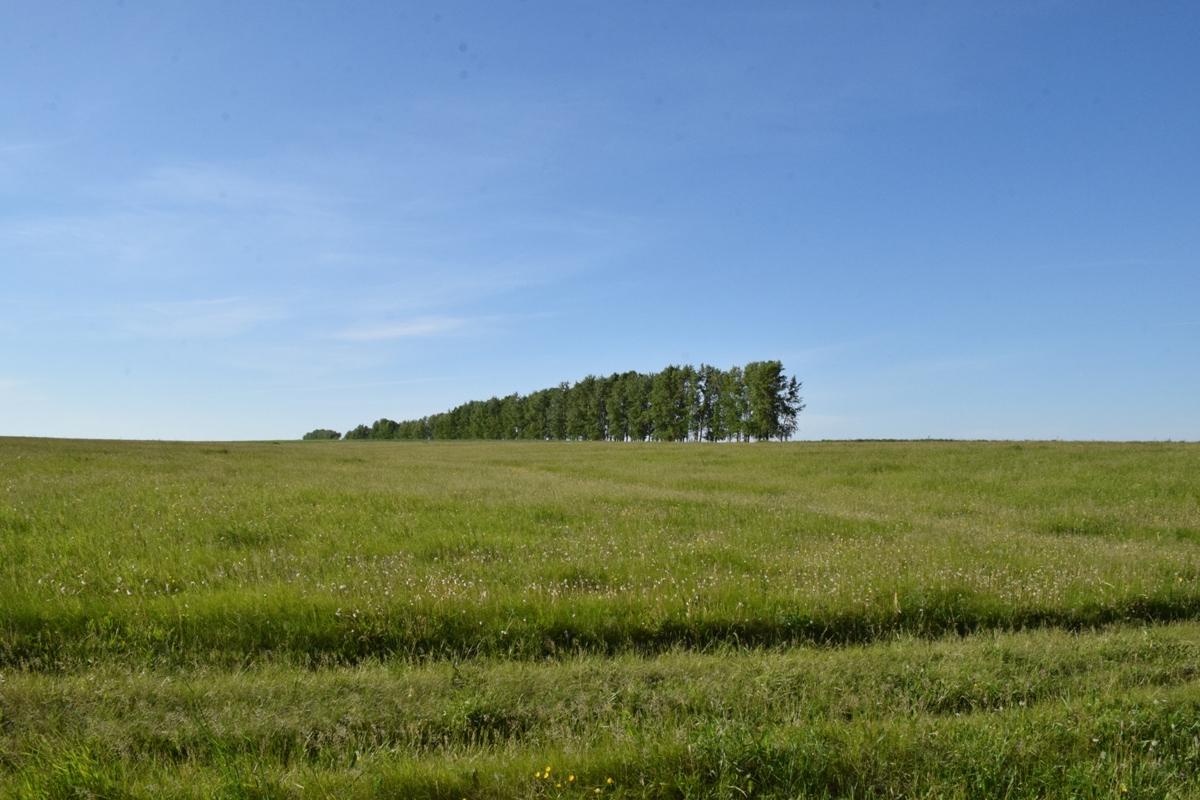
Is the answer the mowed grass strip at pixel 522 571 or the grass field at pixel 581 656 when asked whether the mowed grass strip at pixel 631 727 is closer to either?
the grass field at pixel 581 656

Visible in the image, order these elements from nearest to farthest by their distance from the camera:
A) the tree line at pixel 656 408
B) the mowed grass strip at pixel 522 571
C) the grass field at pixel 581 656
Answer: the grass field at pixel 581 656
the mowed grass strip at pixel 522 571
the tree line at pixel 656 408

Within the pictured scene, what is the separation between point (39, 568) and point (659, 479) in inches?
956

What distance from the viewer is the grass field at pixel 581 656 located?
4801 millimetres

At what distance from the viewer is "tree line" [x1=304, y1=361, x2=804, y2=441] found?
316ft

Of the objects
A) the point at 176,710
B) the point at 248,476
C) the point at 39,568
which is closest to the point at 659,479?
the point at 248,476

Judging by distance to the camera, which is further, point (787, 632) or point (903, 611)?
point (903, 611)

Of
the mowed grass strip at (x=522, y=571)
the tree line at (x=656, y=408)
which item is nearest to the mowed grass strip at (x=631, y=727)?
the mowed grass strip at (x=522, y=571)

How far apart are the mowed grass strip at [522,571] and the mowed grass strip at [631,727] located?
89cm

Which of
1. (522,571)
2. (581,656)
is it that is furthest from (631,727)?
(522,571)

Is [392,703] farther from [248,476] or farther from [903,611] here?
[248,476]

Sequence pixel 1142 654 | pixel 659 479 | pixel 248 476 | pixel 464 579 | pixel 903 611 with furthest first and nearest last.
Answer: pixel 659 479 → pixel 248 476 → pixel 464 579 → pixel 903 611 → pixel 1142 654

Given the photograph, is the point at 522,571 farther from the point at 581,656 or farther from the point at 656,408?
the point at 656,408

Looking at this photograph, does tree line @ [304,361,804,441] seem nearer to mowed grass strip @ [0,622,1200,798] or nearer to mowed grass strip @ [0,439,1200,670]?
mowed grass strip @ [0,439,1200,670]

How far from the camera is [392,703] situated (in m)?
5.90
